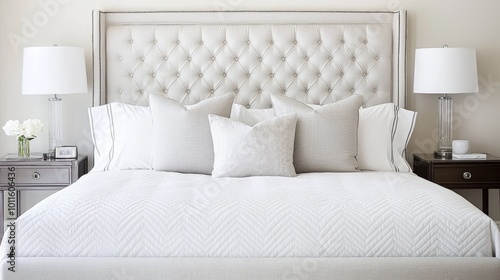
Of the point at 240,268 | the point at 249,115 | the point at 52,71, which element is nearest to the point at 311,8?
the point at 249,115

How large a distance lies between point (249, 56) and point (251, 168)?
3.27 ft

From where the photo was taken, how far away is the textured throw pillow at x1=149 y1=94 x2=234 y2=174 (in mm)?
3676

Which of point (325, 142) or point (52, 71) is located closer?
point (325, 142)

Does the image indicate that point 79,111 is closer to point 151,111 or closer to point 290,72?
point 151,111

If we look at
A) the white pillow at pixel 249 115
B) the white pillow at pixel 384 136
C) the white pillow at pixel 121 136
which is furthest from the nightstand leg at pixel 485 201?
the white pillow at pixel 121 136

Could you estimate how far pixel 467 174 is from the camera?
4.02 metres

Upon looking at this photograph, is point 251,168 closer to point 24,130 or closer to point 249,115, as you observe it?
point 249,115

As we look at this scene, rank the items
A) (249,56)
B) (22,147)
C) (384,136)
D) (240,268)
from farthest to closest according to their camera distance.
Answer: (249,56)
(22,147)
(384,136)
(240,268)

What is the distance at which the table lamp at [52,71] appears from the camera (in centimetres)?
400

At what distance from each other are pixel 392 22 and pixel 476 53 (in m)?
0.57

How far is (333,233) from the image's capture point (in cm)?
276

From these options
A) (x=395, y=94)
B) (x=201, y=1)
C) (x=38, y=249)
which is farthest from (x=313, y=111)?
(x=38, y=249)

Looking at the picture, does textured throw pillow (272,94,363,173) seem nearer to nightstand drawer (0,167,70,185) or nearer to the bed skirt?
the bed skirt

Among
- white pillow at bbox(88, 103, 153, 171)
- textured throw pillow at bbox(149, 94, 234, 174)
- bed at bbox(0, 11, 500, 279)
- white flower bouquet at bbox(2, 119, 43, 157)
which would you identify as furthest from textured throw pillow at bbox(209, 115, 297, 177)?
white flower bouquet at bbox(2, 119, 43, 157)
